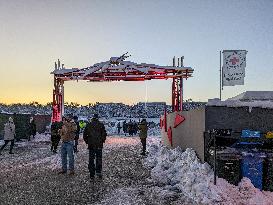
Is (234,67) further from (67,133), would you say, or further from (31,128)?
(31,128)

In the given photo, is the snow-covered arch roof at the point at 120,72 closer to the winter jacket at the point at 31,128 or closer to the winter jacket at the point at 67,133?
the winter jacket at the point at 31,128

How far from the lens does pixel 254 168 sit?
29.6ft

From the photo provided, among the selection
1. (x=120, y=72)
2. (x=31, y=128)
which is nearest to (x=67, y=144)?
(x=120, y=72)

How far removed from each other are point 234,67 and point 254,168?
543cm

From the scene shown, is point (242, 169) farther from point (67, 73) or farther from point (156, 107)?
point (156, 107)

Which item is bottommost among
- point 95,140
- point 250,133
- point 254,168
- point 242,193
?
point 242,193

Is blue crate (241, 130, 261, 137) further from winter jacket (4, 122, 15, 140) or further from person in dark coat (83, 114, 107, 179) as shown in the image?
winter jacket (4, 122, 15, 140)

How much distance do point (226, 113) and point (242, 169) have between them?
6.68 feet

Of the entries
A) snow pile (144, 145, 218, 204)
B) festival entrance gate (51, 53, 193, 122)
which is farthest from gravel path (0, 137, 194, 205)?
festival entrance gate (51, 53, 193, 122)

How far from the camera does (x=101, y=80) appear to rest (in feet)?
94.8

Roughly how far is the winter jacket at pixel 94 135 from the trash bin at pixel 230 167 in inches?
151

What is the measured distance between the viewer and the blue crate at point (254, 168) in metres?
8.98

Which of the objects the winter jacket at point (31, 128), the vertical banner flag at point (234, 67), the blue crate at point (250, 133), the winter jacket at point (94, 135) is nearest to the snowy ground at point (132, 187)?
the winter jacket at point (94, 135)

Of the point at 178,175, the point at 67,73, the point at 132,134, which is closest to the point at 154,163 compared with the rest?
the point at 178,175
